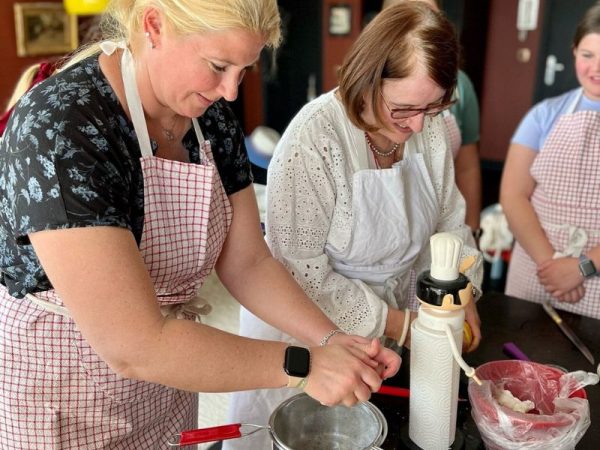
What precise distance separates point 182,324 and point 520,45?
5148 mm

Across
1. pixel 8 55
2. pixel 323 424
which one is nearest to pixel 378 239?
pixel 323 424

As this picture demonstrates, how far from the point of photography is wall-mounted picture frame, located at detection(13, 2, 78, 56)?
4309mm

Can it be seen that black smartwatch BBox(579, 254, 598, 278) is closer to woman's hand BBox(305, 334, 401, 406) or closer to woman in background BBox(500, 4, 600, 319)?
woman in background BBox(500, 4, 600, 319)

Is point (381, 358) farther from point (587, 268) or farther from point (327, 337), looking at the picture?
point (587, 268)

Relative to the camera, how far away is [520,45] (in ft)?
17.7

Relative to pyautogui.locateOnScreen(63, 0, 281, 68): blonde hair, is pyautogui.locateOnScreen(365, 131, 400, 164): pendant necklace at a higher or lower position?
lower

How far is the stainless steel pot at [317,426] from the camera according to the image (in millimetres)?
928

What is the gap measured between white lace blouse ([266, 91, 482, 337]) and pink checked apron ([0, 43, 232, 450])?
0.75ft

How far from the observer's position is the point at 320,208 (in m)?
1.32

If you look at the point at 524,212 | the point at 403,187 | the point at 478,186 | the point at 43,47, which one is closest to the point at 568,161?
the point at 524,212

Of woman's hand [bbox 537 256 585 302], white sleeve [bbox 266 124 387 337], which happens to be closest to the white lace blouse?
white sleeve [bbox 266 124 387 337]

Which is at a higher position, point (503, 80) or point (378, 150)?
point (378, 150)

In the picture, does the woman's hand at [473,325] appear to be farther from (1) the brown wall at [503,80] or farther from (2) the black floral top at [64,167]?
(1) the brown wall at [503,80]

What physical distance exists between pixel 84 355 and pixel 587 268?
1.33 meters
